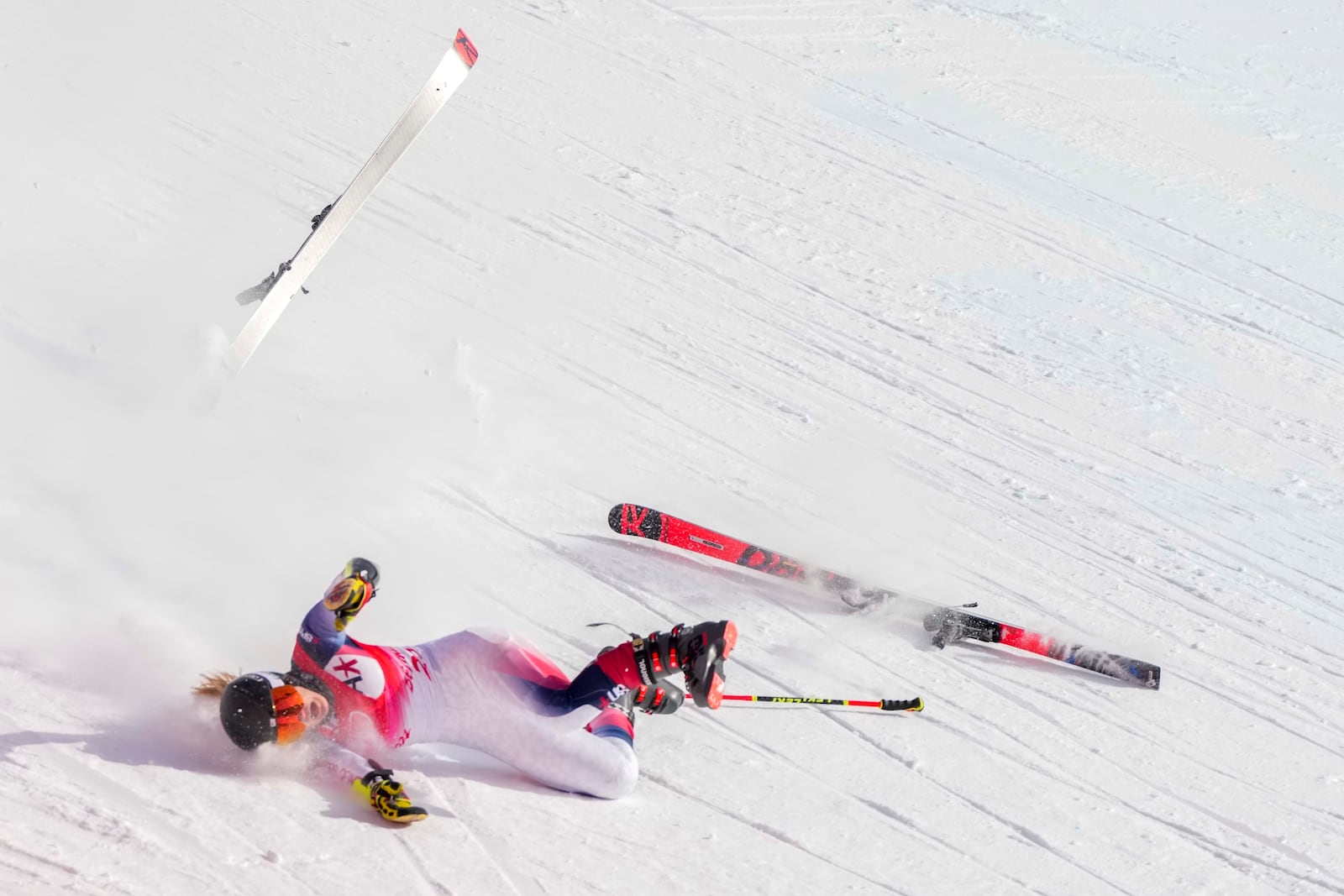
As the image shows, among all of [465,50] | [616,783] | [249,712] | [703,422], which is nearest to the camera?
[249,712]

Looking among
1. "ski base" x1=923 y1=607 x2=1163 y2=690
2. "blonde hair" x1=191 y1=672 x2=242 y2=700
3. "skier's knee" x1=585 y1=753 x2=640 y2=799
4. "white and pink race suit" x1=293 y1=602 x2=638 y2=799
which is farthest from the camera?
"ski base" x1=923 y1=607 x2=1163 y2=690

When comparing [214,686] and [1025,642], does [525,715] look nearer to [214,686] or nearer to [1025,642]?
[214,686]

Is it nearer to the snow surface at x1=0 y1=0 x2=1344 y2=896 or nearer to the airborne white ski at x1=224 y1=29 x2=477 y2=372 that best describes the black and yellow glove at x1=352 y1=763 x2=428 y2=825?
the snow surface at x1=0 y1=0 x2=1344 y2=896

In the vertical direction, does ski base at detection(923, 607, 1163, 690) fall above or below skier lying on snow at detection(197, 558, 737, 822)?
above

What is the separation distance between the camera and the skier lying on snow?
439cm

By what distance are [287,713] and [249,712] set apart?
121 mm

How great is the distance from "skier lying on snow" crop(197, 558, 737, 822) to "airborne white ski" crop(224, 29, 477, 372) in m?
2.07

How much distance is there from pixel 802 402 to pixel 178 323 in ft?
11.4

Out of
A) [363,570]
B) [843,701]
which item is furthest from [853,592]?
[363,570]

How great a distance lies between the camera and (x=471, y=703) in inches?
185

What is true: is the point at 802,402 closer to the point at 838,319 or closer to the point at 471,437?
the point at 838,319

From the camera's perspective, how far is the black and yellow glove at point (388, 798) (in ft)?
14.3

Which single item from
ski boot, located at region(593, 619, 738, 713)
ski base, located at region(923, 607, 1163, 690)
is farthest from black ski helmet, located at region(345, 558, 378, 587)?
ski base, located at region(923, 607, 1163, 690)

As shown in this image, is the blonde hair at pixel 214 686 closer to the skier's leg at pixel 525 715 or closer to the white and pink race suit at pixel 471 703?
the white and pink race suit at pixel 471 703
